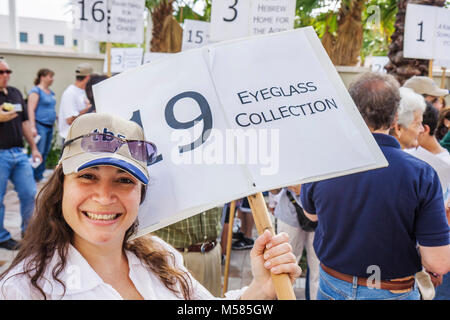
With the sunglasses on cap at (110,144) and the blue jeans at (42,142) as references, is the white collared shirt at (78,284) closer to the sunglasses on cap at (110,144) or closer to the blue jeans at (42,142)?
the sunglasses on cap at (110,144)

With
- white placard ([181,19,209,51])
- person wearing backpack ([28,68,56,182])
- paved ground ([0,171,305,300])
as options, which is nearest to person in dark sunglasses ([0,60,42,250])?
paved ground ([0,171,305,300])

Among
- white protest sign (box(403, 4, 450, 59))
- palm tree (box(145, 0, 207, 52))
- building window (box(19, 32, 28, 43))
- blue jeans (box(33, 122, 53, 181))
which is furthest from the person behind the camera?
building window (box(19, 32, 28, 43))

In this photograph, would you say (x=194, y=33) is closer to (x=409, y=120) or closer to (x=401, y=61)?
(x=401, y=61)

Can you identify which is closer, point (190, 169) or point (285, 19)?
point (190, 169)

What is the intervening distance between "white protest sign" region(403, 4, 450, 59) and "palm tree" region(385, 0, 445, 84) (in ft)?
6.17

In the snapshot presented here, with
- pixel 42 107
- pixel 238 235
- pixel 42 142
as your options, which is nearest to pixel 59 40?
pixel 42 142

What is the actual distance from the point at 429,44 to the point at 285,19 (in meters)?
1.57

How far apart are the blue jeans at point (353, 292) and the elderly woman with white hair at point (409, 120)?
0.89m

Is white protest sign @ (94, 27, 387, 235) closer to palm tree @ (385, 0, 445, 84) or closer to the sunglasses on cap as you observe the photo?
the sunglasses on cap

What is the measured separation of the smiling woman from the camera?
1.27 meters

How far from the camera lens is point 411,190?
1917 millimetres

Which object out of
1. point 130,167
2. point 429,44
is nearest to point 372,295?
point 130,167

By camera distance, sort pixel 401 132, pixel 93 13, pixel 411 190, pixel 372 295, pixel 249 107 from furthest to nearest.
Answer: pixel 93 13, pixel 401 132, pixel 372 295, pixel 411 190, pixel 249 107
